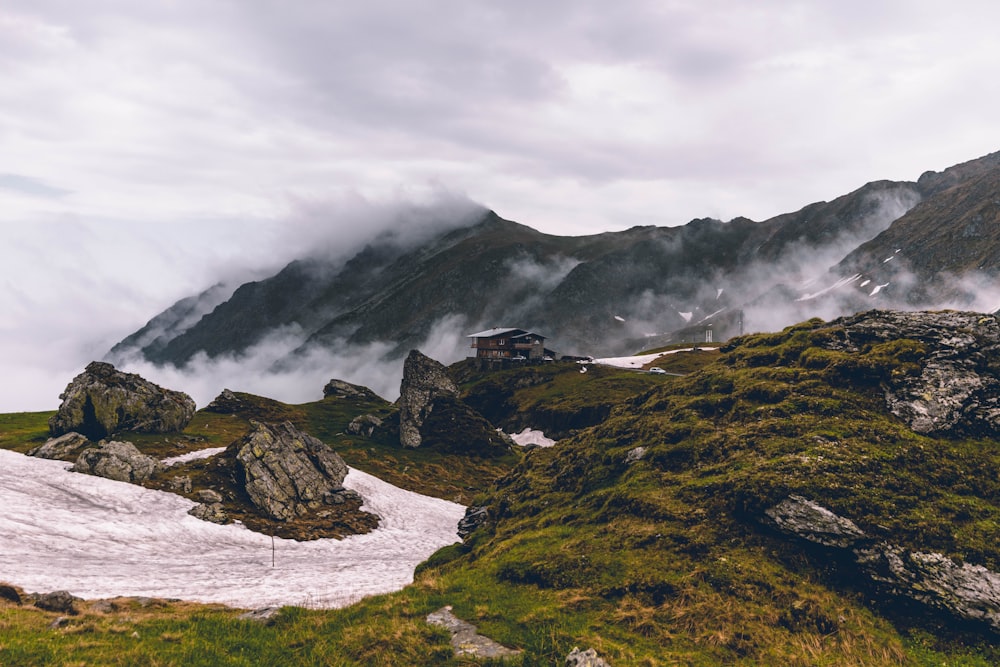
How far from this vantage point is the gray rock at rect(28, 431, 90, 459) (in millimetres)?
60844

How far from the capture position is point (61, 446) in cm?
6288

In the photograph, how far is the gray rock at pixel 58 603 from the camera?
2453cm

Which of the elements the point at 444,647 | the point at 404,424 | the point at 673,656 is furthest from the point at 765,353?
the point at 404,424

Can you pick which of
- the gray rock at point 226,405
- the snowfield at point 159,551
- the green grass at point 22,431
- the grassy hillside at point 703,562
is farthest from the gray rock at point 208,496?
the gray rock at point 226,405

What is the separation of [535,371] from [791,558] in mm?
151199

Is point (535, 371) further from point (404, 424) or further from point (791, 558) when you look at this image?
point (791, 558)

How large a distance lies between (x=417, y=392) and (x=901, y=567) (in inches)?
3981

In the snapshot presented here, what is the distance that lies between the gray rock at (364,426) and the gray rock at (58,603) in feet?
272

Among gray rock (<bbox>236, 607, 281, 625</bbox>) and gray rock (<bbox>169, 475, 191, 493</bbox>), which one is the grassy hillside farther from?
gray rock (<bbox>169, 475, 191, 493</bbox>)

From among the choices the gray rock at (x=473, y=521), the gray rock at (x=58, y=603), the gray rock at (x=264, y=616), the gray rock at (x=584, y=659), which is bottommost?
the gray rock at (x=473, y=521)

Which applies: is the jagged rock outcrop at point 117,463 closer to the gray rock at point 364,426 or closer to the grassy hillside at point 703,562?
the grassy hillside at point 703,562

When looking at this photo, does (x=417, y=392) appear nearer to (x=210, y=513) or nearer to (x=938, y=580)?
(x=210, y=513)

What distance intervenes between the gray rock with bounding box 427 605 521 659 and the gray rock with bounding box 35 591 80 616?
17636 millimetres

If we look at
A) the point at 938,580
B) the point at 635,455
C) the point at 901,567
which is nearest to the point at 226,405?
the point at 635,455
